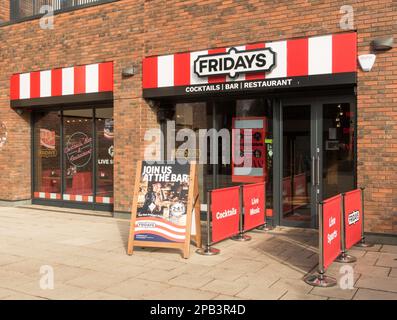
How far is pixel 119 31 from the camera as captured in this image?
1014 centimetres

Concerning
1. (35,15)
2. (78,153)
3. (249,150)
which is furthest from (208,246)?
(35,15)

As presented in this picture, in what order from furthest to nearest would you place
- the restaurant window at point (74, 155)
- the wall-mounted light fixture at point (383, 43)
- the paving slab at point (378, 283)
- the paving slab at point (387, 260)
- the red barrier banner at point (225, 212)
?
1. the restaurant window at point (74, 155)
2. the wall-mounted light fixture at point (383, 43)
3. the red barrier banner at point (225, 212)
4. the paving slab at point (387, 260)
5. the paving slab at point (378, 283)

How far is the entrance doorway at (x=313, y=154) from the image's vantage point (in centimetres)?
810

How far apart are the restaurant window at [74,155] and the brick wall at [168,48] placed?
0.43m

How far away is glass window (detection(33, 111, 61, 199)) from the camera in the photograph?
12055mm

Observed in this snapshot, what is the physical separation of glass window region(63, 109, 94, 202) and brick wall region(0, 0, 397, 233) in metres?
1.35

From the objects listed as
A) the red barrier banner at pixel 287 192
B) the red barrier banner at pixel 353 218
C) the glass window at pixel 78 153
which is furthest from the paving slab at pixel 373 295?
the glass window at pixel 78 153

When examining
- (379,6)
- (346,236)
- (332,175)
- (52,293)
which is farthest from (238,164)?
(52,293)

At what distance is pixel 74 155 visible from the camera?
38.5 ft

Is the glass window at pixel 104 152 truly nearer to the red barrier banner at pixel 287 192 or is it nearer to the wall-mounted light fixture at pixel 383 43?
the red barrier banner at pixel 287 192

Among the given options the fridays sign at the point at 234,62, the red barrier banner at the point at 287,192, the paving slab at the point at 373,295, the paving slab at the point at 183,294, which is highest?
the fridays sign at the point at 234,62

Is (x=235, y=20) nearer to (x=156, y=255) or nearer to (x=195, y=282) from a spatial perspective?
(x=156, y=255)

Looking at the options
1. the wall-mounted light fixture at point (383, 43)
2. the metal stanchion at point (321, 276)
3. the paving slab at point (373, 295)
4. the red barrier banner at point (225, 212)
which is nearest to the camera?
the paving slab at point (373, 295)

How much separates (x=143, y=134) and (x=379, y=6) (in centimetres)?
528
